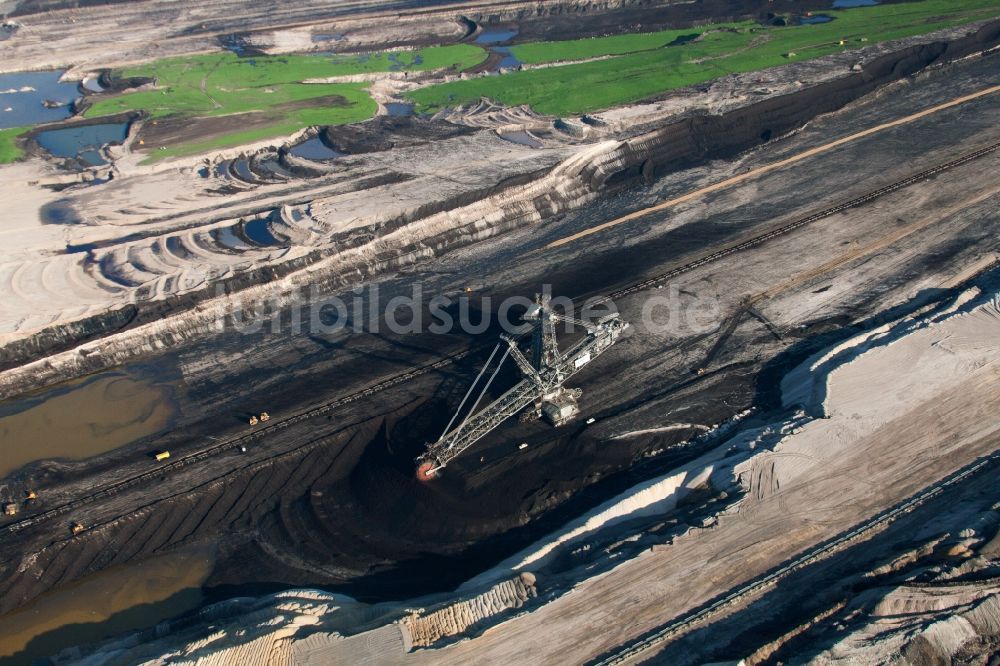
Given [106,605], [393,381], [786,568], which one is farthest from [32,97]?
[786,568]

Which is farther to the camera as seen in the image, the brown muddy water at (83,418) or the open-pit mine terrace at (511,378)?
the brown muddy water at (83,418)

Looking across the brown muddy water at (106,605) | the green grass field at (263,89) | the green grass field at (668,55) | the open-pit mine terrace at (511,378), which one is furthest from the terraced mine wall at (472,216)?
the green grass field at (263,89)

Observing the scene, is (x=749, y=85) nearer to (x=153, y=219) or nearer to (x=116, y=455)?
(x=153, y=219)

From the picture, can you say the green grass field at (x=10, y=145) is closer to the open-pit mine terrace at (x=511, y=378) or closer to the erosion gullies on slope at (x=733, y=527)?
the open-pit mine terrace at (x=511, y=378)

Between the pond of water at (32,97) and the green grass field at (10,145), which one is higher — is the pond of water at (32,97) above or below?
above

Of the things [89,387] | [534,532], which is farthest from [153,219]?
[534,532]

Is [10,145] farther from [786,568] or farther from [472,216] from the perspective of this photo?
[786,568]
